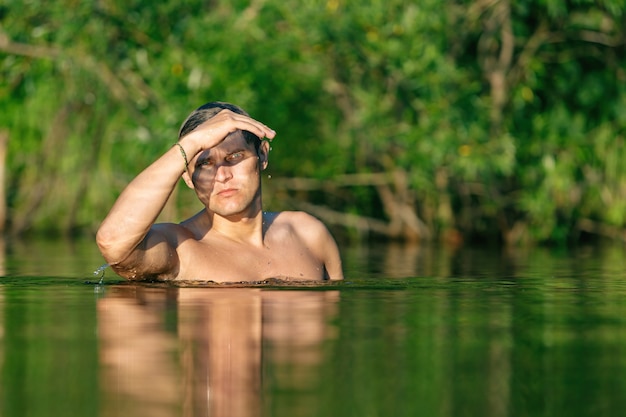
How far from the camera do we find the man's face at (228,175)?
596 centimetres

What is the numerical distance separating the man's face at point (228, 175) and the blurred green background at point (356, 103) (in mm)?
7143

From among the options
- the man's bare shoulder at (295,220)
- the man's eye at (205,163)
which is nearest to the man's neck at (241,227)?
the man's bare shoulder at (295,220)

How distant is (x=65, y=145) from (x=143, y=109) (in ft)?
6.78

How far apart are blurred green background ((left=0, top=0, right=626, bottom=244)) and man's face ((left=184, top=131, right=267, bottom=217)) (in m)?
7.14

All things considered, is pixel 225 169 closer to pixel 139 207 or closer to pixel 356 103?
pixel 139 207

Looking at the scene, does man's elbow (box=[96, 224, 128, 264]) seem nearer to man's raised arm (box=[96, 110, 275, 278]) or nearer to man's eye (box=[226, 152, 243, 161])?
man's raised arm (box=[96, 110, 275, 278])

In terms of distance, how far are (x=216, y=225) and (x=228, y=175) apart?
1.43 ft

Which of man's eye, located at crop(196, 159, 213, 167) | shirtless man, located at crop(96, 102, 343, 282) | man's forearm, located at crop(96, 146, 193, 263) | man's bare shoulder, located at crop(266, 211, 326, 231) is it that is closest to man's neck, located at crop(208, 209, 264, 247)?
shirtless man, located at crop(96, 102, 343, 282)

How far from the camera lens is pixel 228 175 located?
19.7 feet

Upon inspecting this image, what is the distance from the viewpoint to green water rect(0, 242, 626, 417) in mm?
3133

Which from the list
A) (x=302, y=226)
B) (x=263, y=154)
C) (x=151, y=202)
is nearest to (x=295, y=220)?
(x=302, y=226)

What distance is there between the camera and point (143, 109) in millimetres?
14711

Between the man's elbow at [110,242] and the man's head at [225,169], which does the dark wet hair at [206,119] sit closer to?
the man's head at [225,169]

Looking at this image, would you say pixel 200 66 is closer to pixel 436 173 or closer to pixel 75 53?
pixel 75 53
